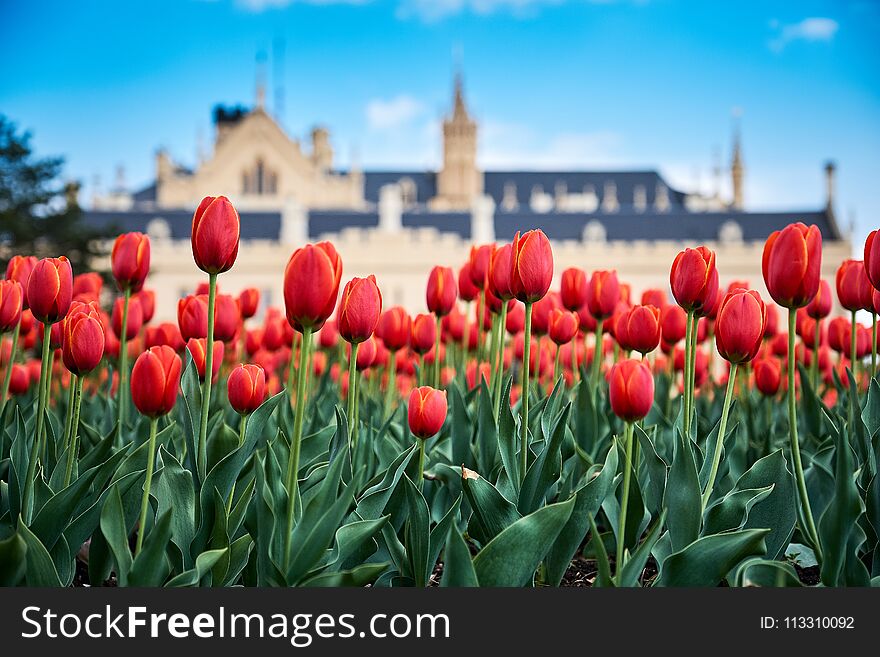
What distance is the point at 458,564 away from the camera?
36.8 inches

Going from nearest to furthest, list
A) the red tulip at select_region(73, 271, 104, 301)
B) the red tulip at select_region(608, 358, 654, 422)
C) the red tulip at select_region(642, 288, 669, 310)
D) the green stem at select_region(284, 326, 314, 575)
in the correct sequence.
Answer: the green stem at select_region(284, 326, 314, 575), the red tulip at select_region(608, 358, 654, 422), the red tulip at select_region(642, 288, 669, 310), the red tulip at select_region(73, 271, 104, 301)

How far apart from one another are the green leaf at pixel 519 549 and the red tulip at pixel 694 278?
38 cm

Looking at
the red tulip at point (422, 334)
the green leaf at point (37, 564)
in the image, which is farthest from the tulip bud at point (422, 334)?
the green leaf at point (37, 564)

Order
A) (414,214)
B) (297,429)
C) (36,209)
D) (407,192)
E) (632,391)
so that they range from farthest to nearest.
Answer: (407,192) < (414,214) < (36,209) < (632,391) < (297,429)

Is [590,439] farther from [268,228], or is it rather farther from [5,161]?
[268,228]

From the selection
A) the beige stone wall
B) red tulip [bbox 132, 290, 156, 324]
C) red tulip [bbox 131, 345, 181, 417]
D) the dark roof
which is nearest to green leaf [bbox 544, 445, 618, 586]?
red tulip [bbox 131, 345, 181, 417]

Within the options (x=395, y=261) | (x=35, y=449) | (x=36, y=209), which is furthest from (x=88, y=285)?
(x=395, y=261)

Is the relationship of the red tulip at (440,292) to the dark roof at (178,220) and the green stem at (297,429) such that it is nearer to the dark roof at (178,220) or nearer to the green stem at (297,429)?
the green stem at (297,429)

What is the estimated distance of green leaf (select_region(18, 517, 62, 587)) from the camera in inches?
37.0

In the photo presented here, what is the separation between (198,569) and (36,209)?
16.0m

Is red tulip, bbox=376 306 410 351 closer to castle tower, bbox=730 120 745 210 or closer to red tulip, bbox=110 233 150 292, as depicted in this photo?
red tulip, bbox=110 233 150 292

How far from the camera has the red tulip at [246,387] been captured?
1.24m

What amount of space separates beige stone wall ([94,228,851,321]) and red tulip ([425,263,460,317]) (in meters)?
22.2

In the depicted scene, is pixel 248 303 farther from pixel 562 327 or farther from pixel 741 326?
pixel 741 326
